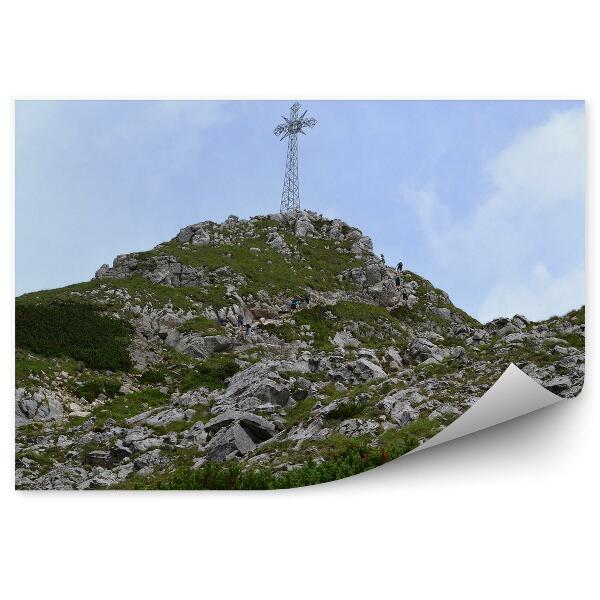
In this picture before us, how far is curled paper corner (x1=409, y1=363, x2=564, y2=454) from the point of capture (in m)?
15.3

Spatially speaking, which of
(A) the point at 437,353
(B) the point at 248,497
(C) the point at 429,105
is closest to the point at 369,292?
(A) the point at 437,353

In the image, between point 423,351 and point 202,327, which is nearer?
point 423,351

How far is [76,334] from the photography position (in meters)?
25.2

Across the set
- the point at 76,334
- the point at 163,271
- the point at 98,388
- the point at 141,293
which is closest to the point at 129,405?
the point at 98,388

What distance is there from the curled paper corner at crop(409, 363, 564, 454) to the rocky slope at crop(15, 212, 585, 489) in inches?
10.2

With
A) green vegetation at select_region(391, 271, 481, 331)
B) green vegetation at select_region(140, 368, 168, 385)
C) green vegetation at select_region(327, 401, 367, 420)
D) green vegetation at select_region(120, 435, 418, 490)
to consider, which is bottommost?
green vegetation at select_region(120, 435, 418, 490)

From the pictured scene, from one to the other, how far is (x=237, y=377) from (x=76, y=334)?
7.40 meters

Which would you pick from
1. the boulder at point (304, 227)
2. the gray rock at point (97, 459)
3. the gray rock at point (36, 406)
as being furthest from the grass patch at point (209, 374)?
the boulder at point (304, 227)

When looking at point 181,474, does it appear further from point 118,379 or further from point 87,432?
point 118,379

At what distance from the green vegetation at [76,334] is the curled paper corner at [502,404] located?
1232cm

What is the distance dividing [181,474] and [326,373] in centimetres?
629

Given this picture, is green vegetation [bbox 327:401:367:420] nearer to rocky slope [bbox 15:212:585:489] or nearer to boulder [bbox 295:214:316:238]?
rocky slope [bbox 15:212:585:489]

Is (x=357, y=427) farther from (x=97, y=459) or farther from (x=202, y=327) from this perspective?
(x=202, y=327)

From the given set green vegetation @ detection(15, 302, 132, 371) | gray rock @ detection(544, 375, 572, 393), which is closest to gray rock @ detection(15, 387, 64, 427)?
green vegetation @ detection(15, 302, 132, 371)
